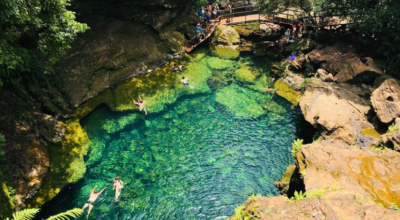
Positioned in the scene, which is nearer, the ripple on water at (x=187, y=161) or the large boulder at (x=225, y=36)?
the ripple on water at (x=187, y=161)

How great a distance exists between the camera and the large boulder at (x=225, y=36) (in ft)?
Result: 101

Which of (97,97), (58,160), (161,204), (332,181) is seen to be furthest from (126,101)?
(332,181)

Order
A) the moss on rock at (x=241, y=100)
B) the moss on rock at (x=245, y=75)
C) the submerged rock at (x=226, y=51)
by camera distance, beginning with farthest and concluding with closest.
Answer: the submerged rock at (x=226, y=51)
the moss on rock at (x=245, y=75)
the moss on rock at (x=241, y=100)

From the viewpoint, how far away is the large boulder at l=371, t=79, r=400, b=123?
1531cm

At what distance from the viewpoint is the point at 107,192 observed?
1472cm

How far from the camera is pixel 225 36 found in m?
30.9

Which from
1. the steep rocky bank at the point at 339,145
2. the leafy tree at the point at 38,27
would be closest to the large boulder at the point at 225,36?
the steep rocky bank at the point at 339,145

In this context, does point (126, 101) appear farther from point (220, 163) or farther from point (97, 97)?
point (220, 163)

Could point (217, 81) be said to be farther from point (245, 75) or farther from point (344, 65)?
point (344, 65)

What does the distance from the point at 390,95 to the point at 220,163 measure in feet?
37.3

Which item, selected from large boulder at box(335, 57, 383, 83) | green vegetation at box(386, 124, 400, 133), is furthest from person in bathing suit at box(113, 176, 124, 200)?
large boulder at box(335, 57, 383, 83)

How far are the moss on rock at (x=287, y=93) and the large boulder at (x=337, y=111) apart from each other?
252 centimetres

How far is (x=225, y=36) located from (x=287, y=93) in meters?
11.8

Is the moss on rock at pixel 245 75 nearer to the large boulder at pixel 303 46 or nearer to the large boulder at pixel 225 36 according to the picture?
the large boulder at pixel 303 46
